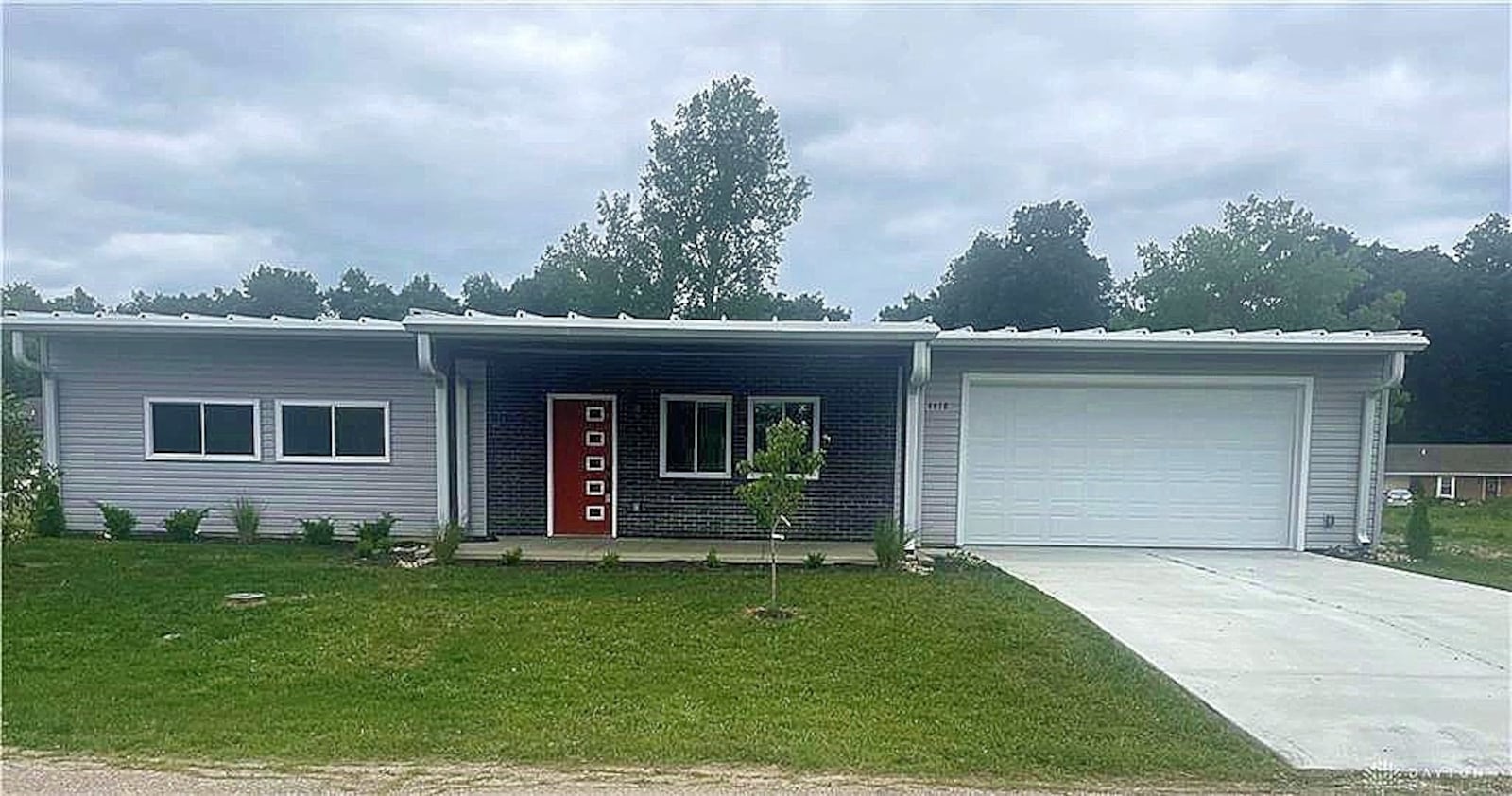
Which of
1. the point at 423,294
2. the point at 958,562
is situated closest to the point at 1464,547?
the point at 958,562

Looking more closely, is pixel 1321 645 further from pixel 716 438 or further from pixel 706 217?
pixel 706 217

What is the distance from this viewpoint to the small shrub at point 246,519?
35.0ft

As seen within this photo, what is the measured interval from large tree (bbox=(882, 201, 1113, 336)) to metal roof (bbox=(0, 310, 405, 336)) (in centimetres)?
3145

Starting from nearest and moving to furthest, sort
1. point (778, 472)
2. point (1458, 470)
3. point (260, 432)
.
A: 1. point (778, 472)
2. point (260, 432)
3. point (1458, 470)

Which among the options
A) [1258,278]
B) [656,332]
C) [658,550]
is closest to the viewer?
[656,332]

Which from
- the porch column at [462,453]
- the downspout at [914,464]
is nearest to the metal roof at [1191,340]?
the downspout at [914,464]

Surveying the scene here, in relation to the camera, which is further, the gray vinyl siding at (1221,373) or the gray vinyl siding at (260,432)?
the gray vinyl siding at (260,432)

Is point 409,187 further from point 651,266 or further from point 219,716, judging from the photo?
point 219,716

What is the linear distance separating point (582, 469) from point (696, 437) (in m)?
1.58

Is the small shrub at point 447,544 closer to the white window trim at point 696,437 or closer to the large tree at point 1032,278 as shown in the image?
the white window trim at point 696,437

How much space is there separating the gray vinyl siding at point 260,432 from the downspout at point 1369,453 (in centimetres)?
1195

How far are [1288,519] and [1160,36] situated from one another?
6.47 metres

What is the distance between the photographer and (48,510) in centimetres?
992

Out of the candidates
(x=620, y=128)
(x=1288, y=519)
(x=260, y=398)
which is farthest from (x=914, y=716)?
(x=620, y=128)
